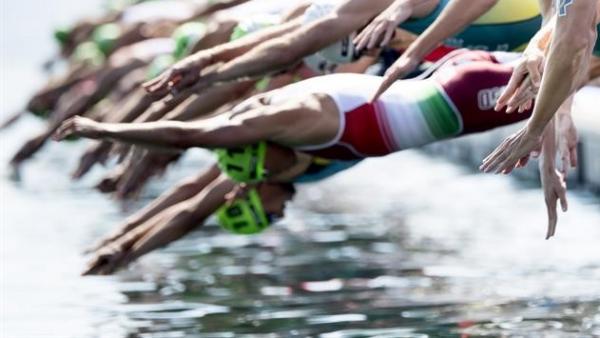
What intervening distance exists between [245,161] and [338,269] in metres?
1.98

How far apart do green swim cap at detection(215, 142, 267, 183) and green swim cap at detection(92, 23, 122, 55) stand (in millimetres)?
9374

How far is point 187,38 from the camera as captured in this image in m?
14.7

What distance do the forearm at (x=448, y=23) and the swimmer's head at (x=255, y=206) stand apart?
268cm

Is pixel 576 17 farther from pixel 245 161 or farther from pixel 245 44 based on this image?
pixel 245 44

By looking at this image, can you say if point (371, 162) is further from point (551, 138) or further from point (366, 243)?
point (551, 138)

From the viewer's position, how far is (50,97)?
70.4ft

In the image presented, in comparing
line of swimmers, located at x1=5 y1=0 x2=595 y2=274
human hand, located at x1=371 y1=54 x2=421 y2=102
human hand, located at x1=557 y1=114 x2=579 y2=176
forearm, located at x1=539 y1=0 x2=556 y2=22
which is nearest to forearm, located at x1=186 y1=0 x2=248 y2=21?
line of swimmers, located at x1=5 y1=0 x2=595 y2=274

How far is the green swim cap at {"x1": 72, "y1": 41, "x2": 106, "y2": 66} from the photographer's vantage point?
2123 centimetres

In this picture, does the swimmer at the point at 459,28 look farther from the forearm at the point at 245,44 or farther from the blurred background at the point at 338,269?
the blurred background at the point at 338,269

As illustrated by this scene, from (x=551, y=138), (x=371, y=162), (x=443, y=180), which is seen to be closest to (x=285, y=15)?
(x=551, y=138)

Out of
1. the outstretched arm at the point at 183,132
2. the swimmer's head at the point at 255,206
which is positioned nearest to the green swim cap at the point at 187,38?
the swimmer's head at the point at 255,206

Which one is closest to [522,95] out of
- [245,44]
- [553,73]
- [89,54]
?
[553,73]

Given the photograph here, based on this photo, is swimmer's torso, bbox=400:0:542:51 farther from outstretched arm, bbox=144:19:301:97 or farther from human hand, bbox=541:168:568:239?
human hand, bbox=541:168:568:239

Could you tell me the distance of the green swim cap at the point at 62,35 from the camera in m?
24.0
